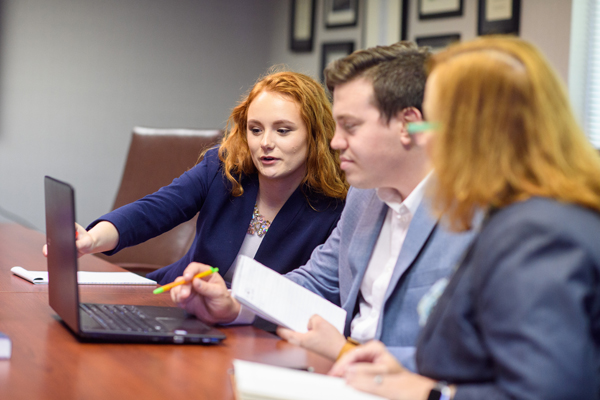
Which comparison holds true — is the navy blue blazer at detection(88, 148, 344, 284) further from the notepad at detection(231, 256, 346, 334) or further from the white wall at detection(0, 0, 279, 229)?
the white wall at detection(0, 0, 279, 229)

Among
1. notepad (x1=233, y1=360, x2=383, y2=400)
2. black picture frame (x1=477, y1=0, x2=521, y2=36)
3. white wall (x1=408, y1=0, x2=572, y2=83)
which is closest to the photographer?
notepad (x1=233, y1=360, x2=383, y2=400)

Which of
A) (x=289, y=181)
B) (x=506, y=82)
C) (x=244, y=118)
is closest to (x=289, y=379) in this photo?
(x=506, y=82)

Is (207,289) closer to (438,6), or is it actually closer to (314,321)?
(314,321)

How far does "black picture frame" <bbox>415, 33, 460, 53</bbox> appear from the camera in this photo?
2.93 metres

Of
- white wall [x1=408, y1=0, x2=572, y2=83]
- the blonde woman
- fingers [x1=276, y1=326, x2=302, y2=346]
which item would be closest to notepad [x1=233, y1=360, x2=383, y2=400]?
the blonde woman

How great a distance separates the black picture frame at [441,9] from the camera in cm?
289

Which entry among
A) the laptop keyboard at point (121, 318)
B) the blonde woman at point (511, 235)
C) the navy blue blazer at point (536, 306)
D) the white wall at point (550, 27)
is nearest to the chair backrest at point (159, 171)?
the white wall at point (550, 27)

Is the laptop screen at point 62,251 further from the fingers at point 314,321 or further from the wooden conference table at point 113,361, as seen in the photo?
the fingers at point 314,321

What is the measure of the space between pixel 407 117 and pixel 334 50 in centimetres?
250

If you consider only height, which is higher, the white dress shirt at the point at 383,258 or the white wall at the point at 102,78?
the white wall at the point at 102,78

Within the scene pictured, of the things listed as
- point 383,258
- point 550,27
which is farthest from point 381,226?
point 550,27

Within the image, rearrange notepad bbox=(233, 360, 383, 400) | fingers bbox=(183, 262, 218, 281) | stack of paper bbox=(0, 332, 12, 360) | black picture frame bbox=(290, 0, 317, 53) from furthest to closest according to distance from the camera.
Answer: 1. black picture frame bbox=(290, 0, 317, 53)
2. fingers bbox=(183, 262, 218, 281)
3. stack of paper bbox=(0, 332, 12, 360)
4. notepad bbox=(233, 360, 383, 400)

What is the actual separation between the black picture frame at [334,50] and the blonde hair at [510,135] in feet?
9.51

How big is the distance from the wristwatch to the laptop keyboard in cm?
56
